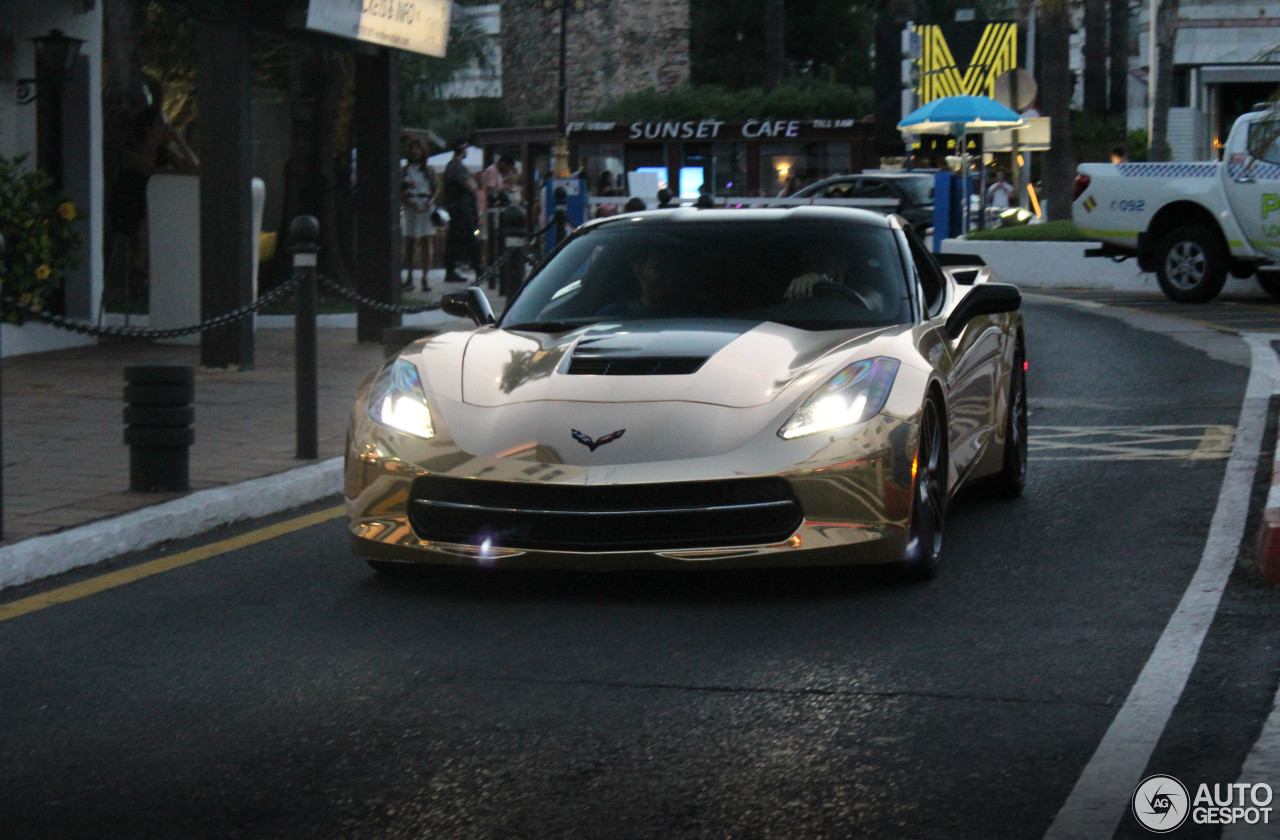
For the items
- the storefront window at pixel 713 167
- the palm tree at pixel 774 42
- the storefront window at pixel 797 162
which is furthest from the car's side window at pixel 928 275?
the palm tree at pixel 774 42

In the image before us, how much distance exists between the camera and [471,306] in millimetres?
6930

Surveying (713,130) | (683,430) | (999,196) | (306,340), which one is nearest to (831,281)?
(683,430)

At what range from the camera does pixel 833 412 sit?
566 centimetres

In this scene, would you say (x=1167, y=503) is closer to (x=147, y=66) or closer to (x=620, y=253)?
(x=620, y=253)

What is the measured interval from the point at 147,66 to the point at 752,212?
27.4m

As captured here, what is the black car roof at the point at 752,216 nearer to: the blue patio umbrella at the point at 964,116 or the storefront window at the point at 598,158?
the blue patio umbrella at the point at 964,116

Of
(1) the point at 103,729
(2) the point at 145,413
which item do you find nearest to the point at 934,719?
(1) the point at 103,729

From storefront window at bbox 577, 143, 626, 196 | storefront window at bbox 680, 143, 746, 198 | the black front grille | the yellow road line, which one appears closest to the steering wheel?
the black front grille

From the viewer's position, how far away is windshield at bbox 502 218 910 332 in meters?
6.63

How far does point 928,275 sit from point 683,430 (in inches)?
83.4

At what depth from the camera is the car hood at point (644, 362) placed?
5.68 metres

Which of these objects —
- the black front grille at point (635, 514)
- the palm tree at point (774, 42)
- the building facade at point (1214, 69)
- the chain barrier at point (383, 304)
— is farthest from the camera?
the palm tree at point (774, 42)

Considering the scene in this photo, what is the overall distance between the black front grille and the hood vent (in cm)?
50

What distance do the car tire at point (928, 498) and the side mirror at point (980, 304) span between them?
0.51 metres
